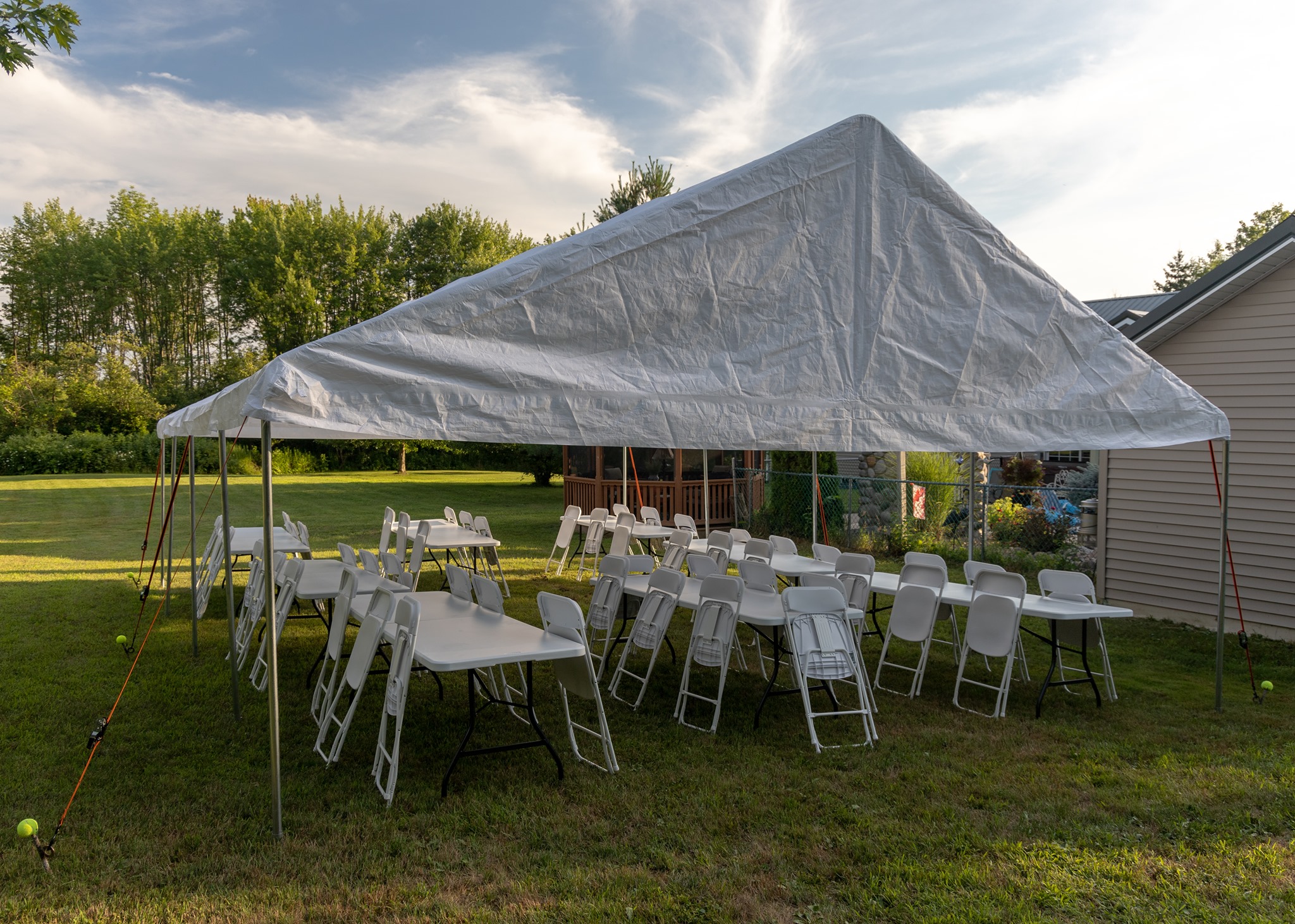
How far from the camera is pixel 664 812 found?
13.0 ft

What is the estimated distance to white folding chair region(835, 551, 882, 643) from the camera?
237 inches

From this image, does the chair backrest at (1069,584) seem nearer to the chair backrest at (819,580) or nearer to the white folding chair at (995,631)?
the white folding chair at (995,631)

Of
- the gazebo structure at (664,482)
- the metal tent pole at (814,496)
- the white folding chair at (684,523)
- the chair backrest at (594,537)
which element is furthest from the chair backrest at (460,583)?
the gazebo structure at (664,482)

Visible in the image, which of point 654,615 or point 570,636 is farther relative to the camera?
point 654,615

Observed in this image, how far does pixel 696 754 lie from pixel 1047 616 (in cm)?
275

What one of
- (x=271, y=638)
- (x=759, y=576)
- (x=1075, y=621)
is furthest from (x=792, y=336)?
(x=271, y=638)

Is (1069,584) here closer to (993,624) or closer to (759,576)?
(993,624)

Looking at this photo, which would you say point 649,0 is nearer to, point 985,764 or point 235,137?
point 985,764

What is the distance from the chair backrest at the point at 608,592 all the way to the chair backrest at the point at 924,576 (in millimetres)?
2150

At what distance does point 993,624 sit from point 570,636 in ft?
9.68

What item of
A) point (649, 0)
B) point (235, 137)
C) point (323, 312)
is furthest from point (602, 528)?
point (323, 312)

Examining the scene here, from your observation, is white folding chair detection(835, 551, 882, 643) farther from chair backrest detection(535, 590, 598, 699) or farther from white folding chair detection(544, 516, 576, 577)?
white folding chair detection(544, 516, 576, 577)

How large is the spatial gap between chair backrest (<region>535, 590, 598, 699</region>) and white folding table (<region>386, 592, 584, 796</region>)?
2.6 inches

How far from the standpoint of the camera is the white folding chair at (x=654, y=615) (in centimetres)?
558
